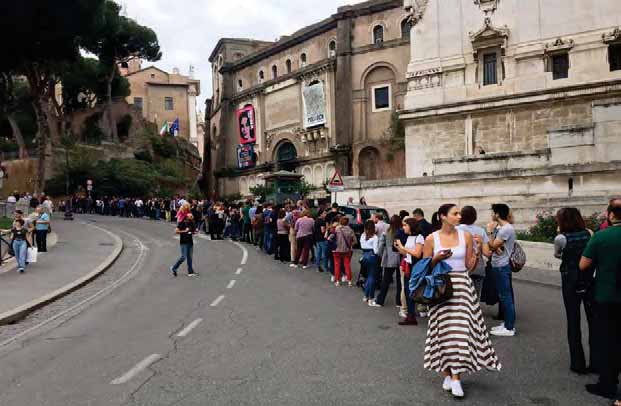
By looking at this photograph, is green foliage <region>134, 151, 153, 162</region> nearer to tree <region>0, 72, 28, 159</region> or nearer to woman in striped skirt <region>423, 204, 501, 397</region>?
tree <region>0, 72, 28, 159</region>

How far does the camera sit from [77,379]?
7090 mm

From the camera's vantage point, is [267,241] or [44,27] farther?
[44,27]

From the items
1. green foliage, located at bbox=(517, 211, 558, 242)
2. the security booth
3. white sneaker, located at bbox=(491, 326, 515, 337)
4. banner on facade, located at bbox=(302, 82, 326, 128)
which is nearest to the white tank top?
white sneaker, located at bbox=(491, 326, 515, 337)

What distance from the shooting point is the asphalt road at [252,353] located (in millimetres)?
6344

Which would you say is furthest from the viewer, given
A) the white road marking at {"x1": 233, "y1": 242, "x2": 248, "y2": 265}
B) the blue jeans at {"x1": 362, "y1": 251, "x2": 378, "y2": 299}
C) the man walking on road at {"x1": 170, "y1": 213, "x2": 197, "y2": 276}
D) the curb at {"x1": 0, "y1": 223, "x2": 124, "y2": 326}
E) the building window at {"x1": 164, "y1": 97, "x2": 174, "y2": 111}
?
the building window at {"x1": 164, "y1": 97, "x2": 174, "y2": 111}

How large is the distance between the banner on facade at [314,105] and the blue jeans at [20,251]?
34538mm

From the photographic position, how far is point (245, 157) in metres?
59.3

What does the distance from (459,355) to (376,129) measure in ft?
134

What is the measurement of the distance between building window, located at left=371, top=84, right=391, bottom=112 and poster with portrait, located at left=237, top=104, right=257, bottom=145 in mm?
15165

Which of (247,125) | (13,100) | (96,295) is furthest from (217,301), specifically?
(247,125)

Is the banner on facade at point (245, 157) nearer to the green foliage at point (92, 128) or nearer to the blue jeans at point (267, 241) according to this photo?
the green foliage at point (92, 128)

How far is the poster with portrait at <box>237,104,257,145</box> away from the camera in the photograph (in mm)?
58750

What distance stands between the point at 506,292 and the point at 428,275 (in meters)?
3.09

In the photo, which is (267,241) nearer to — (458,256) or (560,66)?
(458,256)
